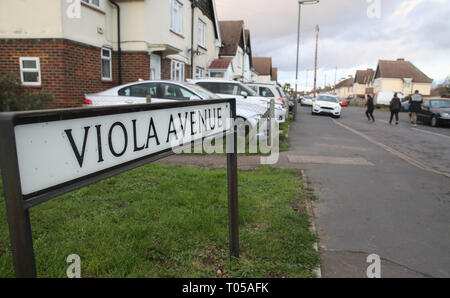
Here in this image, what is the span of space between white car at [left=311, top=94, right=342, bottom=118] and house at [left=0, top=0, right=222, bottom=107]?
11778mm

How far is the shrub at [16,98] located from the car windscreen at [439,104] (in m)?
20.2

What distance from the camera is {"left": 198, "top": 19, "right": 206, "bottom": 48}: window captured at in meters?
21.4

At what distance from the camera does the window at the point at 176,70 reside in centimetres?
1745

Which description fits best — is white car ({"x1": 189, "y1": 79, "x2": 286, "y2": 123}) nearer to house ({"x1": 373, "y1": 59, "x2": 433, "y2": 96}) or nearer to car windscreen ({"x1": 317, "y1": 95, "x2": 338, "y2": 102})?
car windscreen ({"x1": 317, "y1": 95, "x2": 338, "y2": 102})

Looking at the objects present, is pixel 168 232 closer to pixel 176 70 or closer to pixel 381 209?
pixel 381 209

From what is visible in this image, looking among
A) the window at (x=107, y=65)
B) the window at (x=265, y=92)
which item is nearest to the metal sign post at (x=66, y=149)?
the window at (x=107, y=65)

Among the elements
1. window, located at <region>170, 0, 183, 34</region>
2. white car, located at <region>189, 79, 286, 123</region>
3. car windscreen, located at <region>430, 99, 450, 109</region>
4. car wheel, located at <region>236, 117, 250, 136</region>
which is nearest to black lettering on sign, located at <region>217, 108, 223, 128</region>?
car wheel, located at <region>236, 117, 250, 136</region>

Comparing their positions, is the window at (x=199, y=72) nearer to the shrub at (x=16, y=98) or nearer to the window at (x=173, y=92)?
the shrub at (x=16, y=98)

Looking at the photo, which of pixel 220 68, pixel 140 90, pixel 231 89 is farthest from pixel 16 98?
pixel 220 68

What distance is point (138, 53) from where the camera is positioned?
1391 centimetres

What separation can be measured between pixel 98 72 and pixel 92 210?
32.7ft
